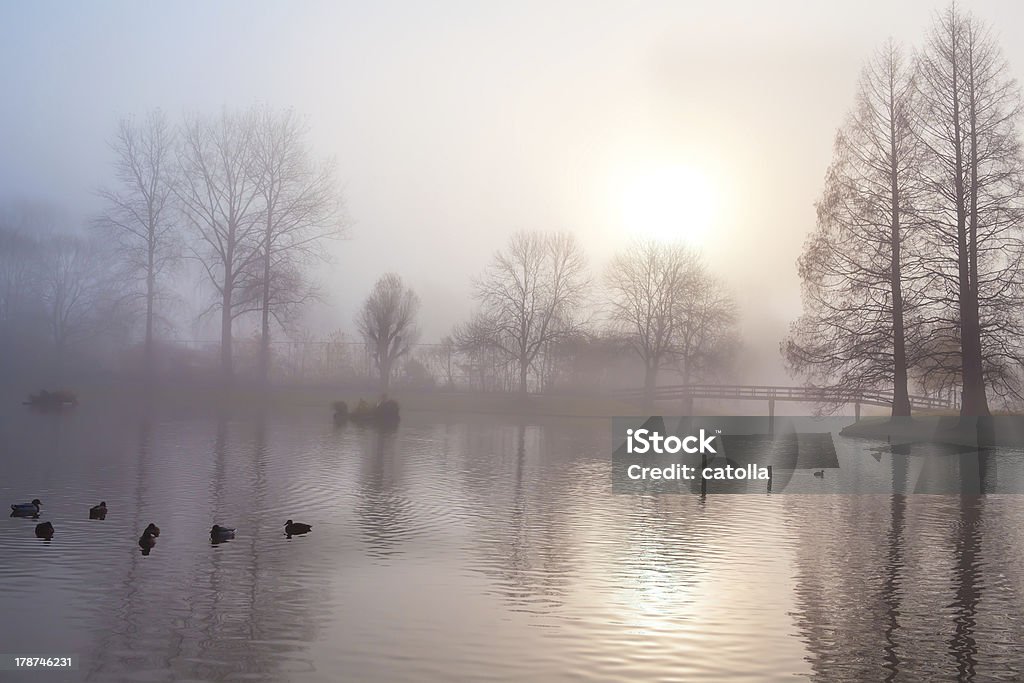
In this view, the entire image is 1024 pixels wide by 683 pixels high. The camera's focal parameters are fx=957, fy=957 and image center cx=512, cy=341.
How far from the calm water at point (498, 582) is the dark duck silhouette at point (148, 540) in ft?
0.65

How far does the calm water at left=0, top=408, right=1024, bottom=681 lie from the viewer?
964 cm

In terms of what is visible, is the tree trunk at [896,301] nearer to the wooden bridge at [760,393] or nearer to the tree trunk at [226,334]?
the wooden bridge at [760,393]

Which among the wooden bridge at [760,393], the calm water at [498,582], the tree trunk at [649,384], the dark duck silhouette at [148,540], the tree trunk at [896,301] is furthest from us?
the tree trunk at [649,384]

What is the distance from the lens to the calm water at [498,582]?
964cm

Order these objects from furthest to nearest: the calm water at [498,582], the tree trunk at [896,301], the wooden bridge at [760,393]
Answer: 1. the wooden bridge at [760,393]
2. the tree trunk at [896,301]
3. the calm water at [498,582]

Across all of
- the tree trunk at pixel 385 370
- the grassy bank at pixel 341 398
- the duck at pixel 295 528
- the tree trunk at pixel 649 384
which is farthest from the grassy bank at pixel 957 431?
the tree trunk at pixel 385 370

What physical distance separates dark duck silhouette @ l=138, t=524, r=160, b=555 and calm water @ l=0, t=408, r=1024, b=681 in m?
0.20

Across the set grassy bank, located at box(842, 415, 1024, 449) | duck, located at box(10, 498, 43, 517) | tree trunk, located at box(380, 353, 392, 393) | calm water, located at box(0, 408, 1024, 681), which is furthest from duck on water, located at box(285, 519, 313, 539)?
tree trunk, located at box(380, 353, 392, 393)

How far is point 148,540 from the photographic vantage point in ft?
48.6

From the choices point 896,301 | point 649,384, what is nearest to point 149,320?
point 649,384

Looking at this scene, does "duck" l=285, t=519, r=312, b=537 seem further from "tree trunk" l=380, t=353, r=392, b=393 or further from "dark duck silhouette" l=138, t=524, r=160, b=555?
"tree trunk" l=380, t=353, r=392, b=393

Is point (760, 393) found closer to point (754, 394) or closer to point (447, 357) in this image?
point (754, 394)

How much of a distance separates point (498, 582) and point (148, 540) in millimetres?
5703

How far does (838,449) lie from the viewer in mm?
38031
